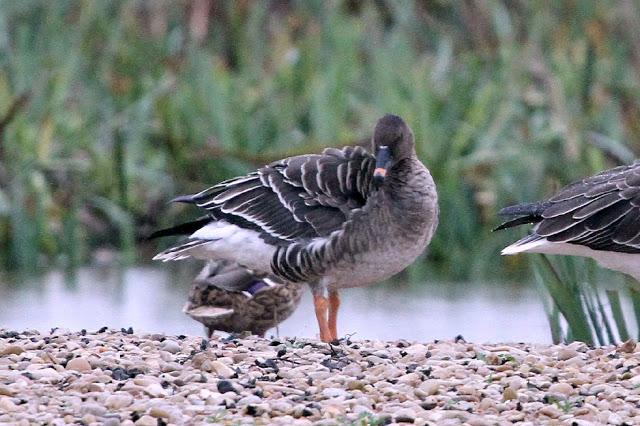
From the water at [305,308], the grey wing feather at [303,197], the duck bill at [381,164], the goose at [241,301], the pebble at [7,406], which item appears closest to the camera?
the pebble at [7,406]

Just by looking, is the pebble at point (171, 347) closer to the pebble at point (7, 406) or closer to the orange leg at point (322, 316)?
the orange leg at point (322, 316)

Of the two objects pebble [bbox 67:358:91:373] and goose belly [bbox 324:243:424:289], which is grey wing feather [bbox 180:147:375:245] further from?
pebble [bbox 67:358:91:373]

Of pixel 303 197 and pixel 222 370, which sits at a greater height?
pixel 303 197

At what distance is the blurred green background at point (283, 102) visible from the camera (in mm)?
13023

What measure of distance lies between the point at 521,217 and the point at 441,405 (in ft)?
7.75

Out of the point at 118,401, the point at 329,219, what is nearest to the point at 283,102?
the point at 329,219

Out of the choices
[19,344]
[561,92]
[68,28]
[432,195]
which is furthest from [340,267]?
[68,28]

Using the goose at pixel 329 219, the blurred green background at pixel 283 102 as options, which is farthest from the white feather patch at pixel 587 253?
the blurred green background at pixel 283 102

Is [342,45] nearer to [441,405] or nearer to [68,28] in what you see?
[68,28]

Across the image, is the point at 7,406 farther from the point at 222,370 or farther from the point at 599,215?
the point at 599,215

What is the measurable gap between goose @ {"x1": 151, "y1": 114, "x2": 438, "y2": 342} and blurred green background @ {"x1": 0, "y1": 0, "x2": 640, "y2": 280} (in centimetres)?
399

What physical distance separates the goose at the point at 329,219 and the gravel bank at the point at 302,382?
0.72 metres

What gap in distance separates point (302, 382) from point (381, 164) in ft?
6.31

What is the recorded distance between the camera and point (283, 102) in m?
14.3
